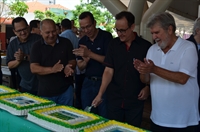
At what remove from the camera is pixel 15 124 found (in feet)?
6.33

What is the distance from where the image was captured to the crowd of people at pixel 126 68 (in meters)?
1.99

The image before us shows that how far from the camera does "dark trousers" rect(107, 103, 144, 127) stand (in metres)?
2.48

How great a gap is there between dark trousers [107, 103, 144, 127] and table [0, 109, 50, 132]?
91 cm

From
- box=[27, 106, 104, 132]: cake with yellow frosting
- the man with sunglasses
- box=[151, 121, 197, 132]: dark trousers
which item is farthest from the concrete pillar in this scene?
box=[27, 106, 104, 132]: cake with yellow frosting

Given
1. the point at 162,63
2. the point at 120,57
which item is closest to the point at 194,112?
the point at 162,63

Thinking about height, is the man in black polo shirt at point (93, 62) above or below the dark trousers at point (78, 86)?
above

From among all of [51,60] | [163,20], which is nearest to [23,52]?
[51,60]

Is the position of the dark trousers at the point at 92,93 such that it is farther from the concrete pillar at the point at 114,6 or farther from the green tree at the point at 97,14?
the green tree at the point at 97,14

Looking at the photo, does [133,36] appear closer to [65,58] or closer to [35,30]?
[65,58]

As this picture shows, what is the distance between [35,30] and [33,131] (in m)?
3.58

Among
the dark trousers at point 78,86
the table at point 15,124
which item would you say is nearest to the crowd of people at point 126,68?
Result: the table at point 15,124

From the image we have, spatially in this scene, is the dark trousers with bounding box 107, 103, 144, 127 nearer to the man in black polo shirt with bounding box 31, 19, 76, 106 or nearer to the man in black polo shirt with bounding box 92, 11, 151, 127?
the man in black polo shirt with bounding box 92, 11, 151, 127

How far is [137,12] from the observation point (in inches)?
369

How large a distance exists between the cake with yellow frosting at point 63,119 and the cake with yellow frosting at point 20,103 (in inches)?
3.8
